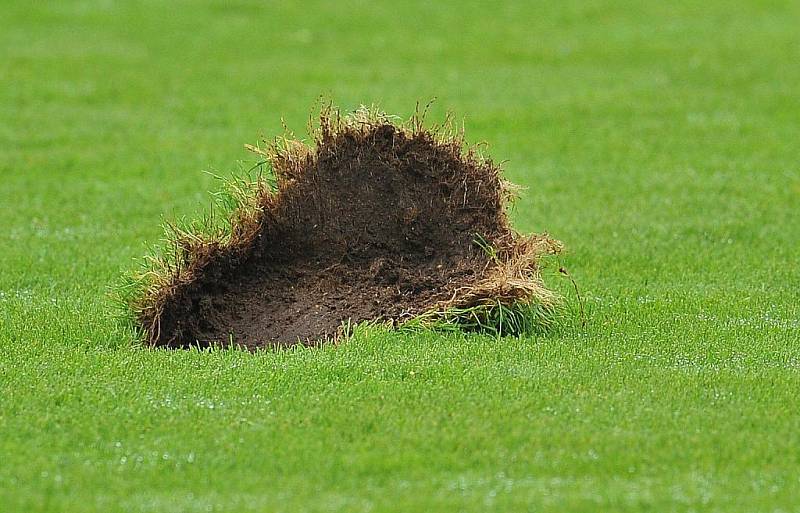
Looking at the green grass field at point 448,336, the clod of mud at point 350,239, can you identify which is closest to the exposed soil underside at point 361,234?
the clod of mud at point 350,239

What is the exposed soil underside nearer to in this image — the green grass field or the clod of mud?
the clod of mud

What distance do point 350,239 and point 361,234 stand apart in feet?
0.28

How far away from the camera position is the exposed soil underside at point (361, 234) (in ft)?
28.5

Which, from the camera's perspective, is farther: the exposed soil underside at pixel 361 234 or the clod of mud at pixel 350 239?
the exposed soil underside at pixel 361 234

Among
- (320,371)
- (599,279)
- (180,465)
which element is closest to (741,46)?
(599,279)

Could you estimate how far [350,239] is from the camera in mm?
8977

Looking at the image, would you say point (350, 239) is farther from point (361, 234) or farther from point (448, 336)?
point (448, 336)

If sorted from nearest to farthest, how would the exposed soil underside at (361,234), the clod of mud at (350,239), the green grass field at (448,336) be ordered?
the green grass field at (448,336) → the clod of mud at (350,239) → the exposed soil underside at (361,234)

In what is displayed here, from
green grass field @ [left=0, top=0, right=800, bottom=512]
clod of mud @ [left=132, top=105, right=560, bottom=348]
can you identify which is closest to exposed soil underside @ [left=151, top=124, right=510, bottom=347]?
clod of mud @ [left=132, top=105, right=560, bottom=348]

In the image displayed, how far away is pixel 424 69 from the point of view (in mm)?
18234

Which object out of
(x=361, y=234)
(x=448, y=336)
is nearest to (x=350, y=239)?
(x=361, y=234)

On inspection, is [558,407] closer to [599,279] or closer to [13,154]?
[599,279]

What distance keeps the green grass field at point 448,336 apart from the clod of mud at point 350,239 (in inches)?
26.4

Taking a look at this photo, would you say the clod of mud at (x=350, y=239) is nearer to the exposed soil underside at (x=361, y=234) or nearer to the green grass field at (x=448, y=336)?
the exposed soil underside at (x=361, y=234)
